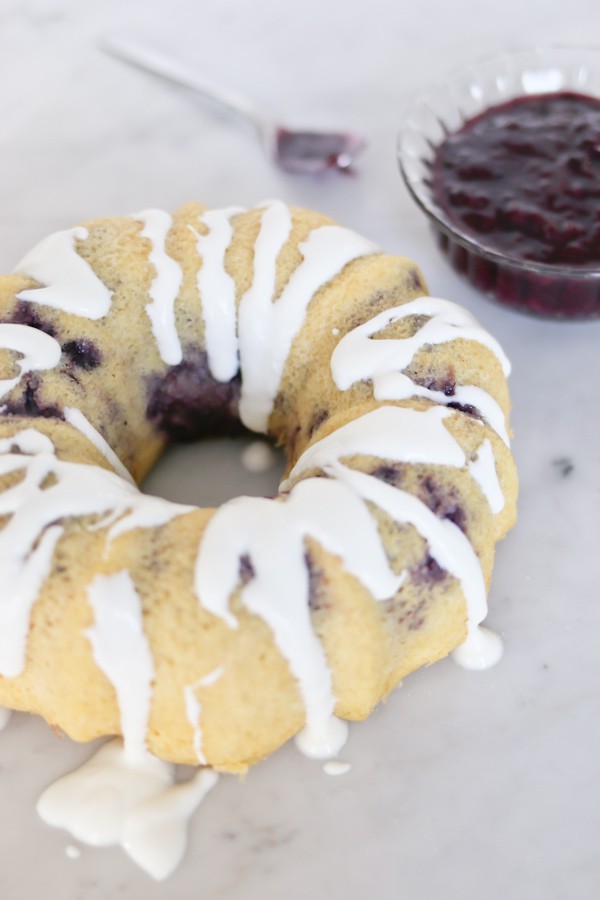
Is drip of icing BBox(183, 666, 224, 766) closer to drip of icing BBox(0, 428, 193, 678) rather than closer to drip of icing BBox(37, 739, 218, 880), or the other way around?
drip of icing BBox(37, 739, 218, 880)

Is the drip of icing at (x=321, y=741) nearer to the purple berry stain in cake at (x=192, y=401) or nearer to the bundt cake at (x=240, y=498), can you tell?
the bundt cake at (x=240, y=498)

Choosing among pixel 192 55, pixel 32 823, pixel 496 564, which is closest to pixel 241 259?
pixel 496 564

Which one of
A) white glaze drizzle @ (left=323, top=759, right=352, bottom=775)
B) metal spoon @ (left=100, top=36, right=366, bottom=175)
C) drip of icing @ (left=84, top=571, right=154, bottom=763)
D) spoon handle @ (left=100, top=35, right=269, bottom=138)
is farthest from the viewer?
spoon handle @ (left=100, top=35, right=269, bottom=138)

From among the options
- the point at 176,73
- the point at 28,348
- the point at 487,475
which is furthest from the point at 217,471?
the point at 176,73

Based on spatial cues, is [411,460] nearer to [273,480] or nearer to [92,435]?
[273,480]

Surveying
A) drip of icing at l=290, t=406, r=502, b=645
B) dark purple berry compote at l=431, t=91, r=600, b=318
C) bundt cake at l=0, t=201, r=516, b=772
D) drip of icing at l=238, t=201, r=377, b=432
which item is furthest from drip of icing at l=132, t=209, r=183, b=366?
dark purple berry compote at l=431, t=91, r=600, b=318

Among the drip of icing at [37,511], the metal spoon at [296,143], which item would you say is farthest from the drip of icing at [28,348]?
the metal spoon at [296,143]

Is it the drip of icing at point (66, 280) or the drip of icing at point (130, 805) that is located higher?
the drip of icing at point (66, 280)
